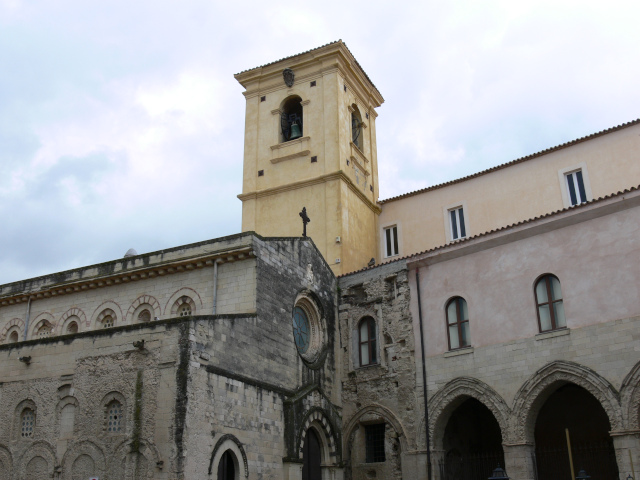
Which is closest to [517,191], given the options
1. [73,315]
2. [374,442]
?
[374,442]

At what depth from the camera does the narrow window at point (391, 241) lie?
3003 cm

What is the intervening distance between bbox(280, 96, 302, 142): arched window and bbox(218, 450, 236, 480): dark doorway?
52.9 ft

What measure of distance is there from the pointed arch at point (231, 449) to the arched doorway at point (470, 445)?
19.5 ft

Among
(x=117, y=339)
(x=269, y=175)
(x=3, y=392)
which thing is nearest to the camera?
(x=117, y=339)

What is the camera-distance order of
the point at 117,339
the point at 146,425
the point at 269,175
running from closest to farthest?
the point at 146,425 < the point at 117,339 < the point at 269,175

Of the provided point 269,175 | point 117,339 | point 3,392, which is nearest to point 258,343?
point 117,339

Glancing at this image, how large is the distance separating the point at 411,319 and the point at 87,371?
9.73 metres

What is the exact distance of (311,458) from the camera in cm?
2091

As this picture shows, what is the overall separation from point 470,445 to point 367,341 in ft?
15.4

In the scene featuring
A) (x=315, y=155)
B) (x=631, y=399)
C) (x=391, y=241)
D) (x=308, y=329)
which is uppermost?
(x=315, y=155)

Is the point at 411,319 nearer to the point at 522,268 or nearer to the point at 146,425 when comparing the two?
the point at 522,268

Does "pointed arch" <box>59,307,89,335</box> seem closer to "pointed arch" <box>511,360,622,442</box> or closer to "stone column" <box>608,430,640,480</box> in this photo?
"pointed arch" <box>511,360,622,442</box>

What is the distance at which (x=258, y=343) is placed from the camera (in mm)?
19422

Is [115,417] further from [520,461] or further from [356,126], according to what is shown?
[356,126]
